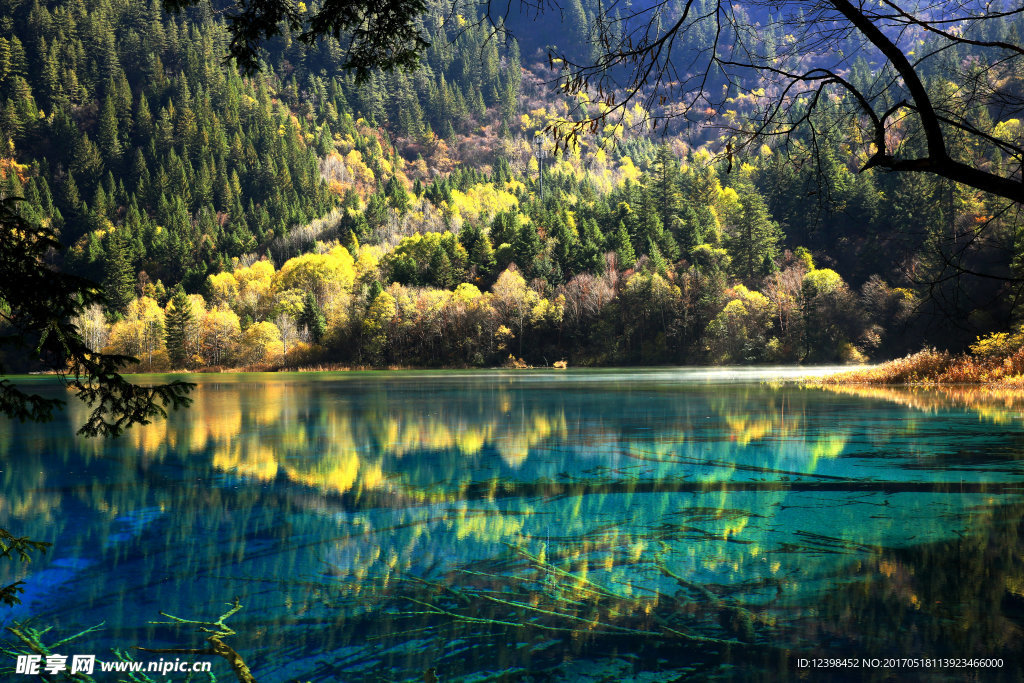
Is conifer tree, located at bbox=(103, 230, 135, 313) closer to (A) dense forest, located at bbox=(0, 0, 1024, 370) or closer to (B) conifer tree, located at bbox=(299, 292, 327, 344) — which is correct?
(A) dense forest, located at bbox=(0, 0, 1024, 370)

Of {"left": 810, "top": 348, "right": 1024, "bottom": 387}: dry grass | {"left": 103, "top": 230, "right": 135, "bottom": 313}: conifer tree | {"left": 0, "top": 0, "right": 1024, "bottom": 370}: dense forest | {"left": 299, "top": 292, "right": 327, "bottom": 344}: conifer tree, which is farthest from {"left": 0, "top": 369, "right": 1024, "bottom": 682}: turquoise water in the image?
{"left": 103, "top": 230, "right": 135, "bottom": 313}: conifer tree

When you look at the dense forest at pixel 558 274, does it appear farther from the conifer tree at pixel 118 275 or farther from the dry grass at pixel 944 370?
the dry grass at pixel 944 370

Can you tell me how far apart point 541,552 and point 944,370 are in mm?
30287

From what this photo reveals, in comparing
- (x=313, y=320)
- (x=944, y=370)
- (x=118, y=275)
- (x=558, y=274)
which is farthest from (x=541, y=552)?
(x=118, y=275)

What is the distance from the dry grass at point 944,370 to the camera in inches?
1133

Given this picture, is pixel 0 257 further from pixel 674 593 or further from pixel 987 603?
pixel 987 603

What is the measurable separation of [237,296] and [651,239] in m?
56.9

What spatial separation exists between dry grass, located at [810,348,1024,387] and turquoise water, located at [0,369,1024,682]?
17.2 metres

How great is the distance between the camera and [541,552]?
22.4 feet

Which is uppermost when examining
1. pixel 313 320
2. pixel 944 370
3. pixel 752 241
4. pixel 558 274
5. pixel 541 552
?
pixel 752 241

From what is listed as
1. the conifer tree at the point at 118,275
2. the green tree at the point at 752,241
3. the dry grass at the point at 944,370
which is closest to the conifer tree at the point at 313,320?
the conifer tree at the point at 118,275

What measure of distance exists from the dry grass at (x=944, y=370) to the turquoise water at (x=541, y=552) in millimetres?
17226

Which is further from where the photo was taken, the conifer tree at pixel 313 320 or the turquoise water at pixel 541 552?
the conifer tree at pixel 313 320

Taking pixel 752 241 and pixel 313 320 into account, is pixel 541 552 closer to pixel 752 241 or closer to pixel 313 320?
pixel 752 241
